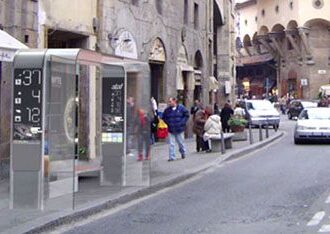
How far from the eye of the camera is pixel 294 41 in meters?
76.1

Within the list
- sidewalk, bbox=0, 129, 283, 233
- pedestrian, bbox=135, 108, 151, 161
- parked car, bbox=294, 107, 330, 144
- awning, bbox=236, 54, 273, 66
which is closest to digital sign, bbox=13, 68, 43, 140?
sidewalk, bbox=0, 129, 283, 233

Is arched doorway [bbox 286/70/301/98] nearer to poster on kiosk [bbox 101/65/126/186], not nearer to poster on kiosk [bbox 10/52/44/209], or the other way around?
poster on kiosk [bbox 101/65/126/186]

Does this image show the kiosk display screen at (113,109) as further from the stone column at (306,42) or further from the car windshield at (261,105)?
the stone column at (306,42)

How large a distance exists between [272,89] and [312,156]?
67699 mm

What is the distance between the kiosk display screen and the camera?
12891 millimetres

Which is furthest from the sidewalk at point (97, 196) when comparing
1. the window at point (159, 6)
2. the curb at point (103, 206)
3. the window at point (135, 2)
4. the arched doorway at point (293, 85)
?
the arched doorway at point (293, 85)

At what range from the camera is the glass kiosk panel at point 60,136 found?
9812mm

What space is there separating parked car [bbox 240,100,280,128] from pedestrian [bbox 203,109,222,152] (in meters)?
15.0

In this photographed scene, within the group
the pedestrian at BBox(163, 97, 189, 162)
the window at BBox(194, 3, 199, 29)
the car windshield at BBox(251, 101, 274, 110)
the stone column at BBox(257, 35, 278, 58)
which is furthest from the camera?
the stone column at BBox(257, 35, 278, 58)

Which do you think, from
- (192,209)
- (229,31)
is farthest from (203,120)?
(229,31)

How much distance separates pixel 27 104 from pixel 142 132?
3.89 metres

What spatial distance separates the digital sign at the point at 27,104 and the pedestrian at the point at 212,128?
11556mm

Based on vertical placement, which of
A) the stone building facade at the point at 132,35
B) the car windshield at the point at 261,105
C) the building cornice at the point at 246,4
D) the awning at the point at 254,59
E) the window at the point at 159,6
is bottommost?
the car windshield at the point at 261,105

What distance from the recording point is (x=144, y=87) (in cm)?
1294
